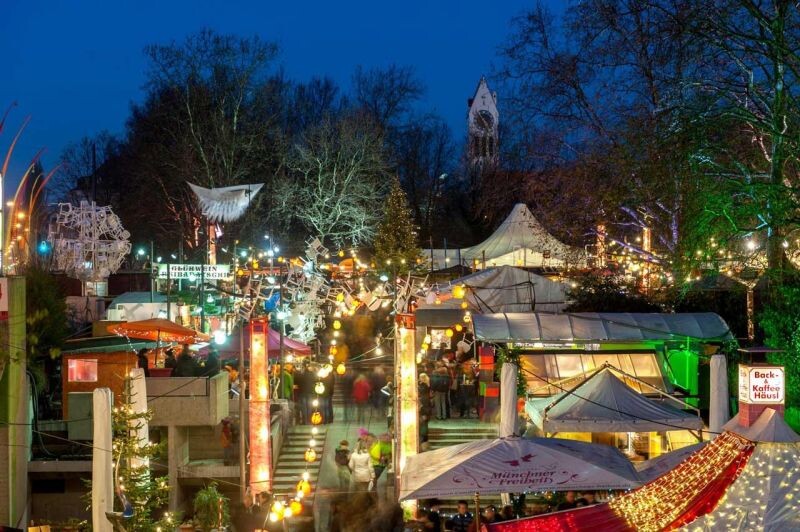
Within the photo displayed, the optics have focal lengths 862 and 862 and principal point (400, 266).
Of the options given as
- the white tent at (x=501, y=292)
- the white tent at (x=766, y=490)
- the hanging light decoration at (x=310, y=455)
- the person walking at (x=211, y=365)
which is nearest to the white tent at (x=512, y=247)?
the white tent at (x=501, y=292)

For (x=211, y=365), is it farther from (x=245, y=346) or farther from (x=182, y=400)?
(x=182, y=400)

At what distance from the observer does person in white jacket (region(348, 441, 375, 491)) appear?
15.3 metres

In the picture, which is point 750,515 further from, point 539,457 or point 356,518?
point 356,518

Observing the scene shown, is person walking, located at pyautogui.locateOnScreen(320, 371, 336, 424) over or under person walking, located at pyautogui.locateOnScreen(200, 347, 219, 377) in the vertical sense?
under

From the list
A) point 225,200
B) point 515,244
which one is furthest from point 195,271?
point 515,244

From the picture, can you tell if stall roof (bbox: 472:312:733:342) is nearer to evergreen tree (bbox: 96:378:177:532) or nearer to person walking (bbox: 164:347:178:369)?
person walking (bbox: 164:347:178:369)

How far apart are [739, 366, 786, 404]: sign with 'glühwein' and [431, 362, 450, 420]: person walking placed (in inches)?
383

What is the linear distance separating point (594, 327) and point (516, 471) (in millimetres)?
7424

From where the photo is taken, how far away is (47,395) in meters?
18.5

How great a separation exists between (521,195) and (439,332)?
484cm

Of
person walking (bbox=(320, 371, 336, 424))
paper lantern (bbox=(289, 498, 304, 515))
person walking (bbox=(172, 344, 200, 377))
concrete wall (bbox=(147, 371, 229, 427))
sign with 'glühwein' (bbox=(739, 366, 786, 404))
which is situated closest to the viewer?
sign with 'glühwein' (bbox=(739, 366, 786, 404))

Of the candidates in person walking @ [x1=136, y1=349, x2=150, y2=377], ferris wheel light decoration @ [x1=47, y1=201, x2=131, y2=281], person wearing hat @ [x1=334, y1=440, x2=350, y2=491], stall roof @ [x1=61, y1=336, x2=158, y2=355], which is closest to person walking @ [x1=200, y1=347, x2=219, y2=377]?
person walking @ [x1=136, y1=349, x2=150, y2=377]

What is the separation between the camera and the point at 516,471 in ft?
34.9

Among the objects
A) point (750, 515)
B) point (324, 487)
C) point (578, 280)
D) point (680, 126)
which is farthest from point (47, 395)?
point (750, 515)
